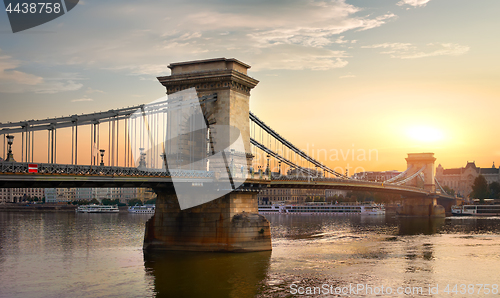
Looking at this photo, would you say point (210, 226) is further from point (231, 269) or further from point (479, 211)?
point (479, 211)

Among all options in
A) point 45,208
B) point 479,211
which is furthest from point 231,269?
point 45,208

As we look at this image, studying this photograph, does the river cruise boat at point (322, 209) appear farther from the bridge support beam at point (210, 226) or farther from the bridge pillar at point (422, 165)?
the bridge support beam at point (210, 226)

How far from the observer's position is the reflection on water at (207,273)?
1238 inches

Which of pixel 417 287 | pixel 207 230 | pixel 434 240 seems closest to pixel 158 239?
pixel 207 230

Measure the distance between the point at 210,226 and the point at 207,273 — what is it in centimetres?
790

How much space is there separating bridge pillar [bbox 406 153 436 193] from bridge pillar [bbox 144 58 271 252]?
109 m

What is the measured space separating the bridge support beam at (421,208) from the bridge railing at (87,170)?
96444 mm

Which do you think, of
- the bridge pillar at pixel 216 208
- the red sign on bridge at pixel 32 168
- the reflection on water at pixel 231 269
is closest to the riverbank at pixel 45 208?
the reflection on water at pixel 231 269

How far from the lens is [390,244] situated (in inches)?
2261

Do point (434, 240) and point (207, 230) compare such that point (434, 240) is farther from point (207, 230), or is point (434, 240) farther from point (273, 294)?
point (273, 294)

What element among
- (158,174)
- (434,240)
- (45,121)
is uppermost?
(45,121)

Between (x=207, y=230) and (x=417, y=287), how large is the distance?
56.8 ft

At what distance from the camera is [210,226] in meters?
43.5

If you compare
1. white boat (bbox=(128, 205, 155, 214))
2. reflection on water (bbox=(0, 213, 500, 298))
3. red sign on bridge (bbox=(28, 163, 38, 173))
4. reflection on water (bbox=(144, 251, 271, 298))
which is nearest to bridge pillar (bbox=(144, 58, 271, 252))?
reflection on water (bbox=(144, 251, 271, 298))
